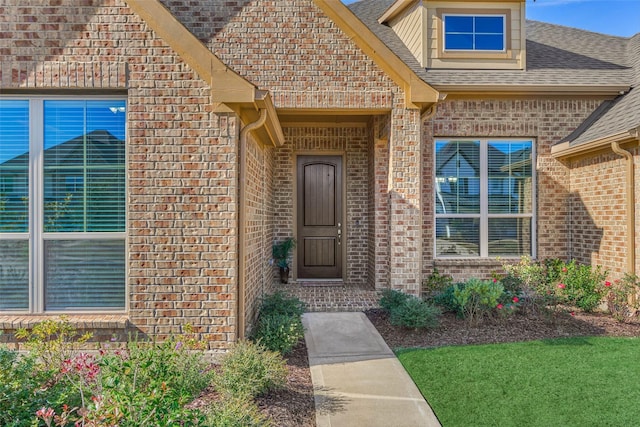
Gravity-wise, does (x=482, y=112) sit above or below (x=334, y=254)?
above

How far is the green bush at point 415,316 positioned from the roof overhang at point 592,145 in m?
3.78

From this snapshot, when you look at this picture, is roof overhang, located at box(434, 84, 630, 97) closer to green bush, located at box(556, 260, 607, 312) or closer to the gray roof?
the gray roof

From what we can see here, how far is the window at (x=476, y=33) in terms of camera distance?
799 cm

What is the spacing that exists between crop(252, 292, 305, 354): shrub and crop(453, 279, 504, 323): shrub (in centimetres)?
240

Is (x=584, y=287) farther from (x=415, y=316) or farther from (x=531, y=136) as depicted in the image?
(x=415, y=316)

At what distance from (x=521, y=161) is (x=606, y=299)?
2.77m

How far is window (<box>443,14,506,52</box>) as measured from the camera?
799cm

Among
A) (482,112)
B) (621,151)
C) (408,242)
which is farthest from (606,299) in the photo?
(482,112)

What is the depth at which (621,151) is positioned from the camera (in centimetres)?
635

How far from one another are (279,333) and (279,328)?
0.06m

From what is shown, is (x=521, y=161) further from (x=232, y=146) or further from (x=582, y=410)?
(x=232, y=146)

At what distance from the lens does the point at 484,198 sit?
308 inches

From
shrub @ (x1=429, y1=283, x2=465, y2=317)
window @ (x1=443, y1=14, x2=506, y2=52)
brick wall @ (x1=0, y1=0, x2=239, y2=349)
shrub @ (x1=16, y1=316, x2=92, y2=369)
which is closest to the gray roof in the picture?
window @ (x1=443, y1=14, x2=506, y2=52)

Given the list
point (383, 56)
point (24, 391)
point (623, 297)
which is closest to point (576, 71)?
point (383, 56)
